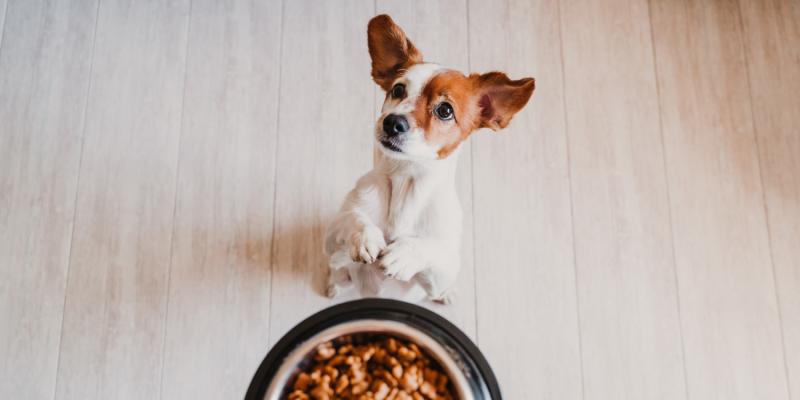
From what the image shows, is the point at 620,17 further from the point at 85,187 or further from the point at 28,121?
the point at 28,121

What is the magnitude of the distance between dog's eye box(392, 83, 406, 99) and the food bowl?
1.35 feet

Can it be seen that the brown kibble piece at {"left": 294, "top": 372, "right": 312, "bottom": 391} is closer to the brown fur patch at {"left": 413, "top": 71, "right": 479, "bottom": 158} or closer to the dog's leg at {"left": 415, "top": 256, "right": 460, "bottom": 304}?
the dog's leg at {"left": 415, "top": 256, "right": 460, "bottom": 304}

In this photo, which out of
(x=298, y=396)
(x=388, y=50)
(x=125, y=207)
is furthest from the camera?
(x=125, y=207)

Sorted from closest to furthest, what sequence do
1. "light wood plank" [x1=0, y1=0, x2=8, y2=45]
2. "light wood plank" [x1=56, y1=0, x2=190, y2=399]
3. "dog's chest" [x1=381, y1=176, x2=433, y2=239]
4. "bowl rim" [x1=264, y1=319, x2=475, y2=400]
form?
"bowl rim" [x1=264, y1=319, x2=475, y2=400]
"dog's chest" [x1=381, y1=176, x2=433, y2=239]
"light wood plank" [x1=56, y1=0, x2=190, y2=399]
"light wood plank" [x1=0, y1=0, x2=8, y2=45]

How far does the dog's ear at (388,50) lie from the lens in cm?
123

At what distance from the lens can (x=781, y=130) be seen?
6.18 feet

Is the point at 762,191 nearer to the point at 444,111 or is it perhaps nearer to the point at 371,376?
the point at 444,111

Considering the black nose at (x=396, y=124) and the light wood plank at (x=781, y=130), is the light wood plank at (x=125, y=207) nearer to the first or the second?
the black nose at (x=396, y=124)

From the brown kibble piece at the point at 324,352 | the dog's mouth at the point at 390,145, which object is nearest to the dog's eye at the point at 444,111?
the dog's mouth at the point at 390,145

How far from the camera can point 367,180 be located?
133cm

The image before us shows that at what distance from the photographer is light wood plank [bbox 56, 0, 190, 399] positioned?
5.43 feet

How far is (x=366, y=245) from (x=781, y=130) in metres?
1.49

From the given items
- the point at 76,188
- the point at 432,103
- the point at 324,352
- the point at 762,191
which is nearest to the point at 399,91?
the point at 432,103

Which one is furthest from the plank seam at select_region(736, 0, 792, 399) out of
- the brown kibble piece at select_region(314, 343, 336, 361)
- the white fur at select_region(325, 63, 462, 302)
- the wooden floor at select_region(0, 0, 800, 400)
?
the brown kibble piece at select_region(314, 343, 336, 361)
